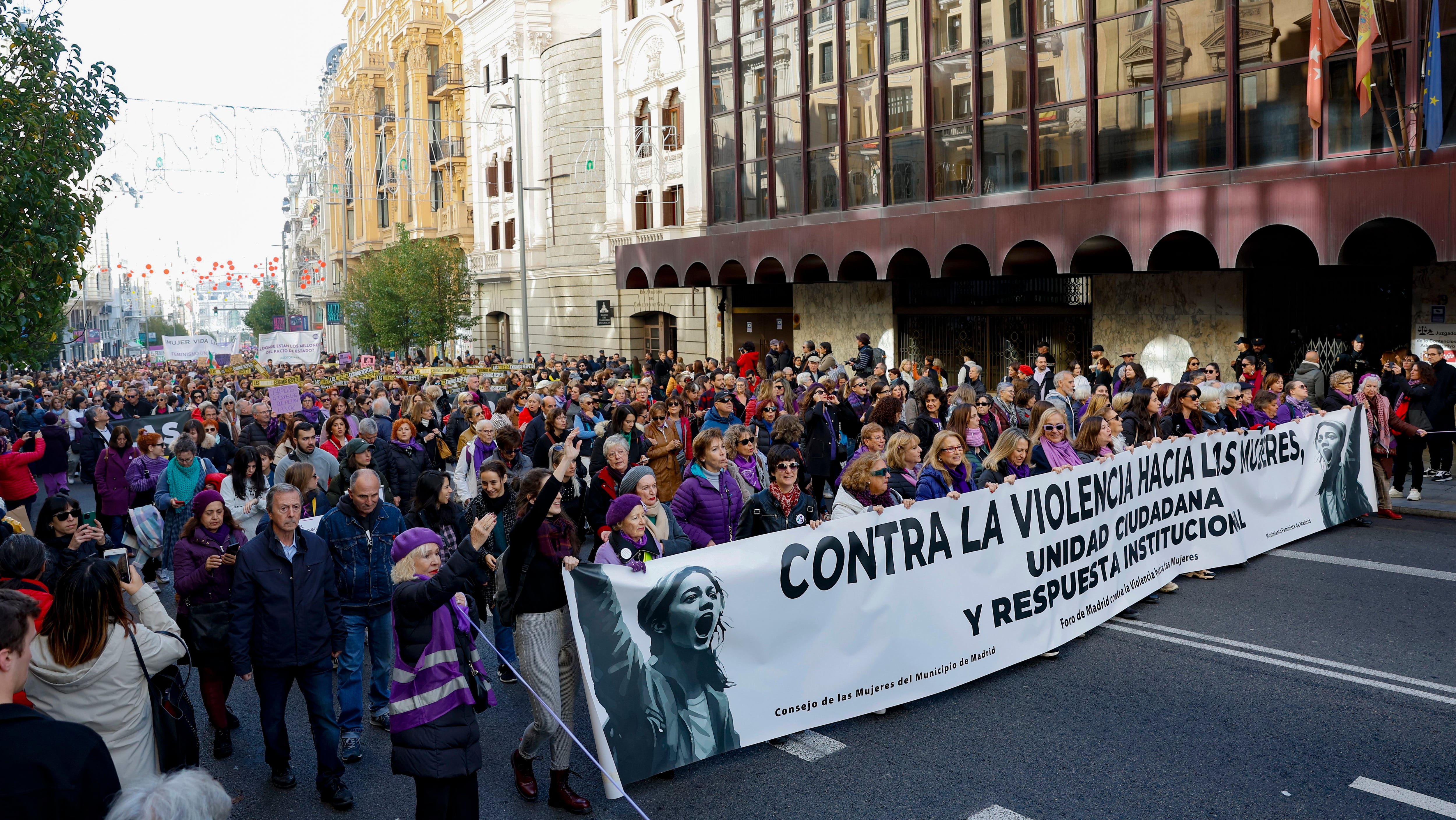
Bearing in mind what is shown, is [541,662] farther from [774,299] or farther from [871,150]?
[774,299]

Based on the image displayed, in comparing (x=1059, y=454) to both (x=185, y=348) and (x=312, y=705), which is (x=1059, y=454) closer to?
(x=312, y=705)

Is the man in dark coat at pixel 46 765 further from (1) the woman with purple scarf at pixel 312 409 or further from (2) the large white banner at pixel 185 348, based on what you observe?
(2) the large white banner at pixel 185 348

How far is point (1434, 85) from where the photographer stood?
51.9ft

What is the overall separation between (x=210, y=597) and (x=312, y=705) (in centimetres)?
116

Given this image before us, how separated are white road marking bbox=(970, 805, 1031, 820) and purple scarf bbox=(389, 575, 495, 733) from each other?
2511mm

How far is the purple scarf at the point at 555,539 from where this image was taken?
5.70 metres

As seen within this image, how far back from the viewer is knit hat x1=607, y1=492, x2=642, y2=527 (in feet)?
19.7

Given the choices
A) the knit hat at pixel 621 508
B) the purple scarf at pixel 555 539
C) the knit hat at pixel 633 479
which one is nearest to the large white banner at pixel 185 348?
the knit hat at pixel 633 479

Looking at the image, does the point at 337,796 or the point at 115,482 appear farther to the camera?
the point at 115,482

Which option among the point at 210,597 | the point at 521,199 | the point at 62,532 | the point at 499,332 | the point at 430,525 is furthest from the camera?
the point at 499,332

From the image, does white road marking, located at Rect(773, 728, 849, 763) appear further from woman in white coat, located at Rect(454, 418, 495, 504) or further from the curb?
the curb

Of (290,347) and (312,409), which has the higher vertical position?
(290,347)

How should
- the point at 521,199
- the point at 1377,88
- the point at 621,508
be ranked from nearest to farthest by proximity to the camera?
the point at 621,508 → the point at 1377,88 → the point at 521,199

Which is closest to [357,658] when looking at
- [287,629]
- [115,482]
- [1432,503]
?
[287,629]
